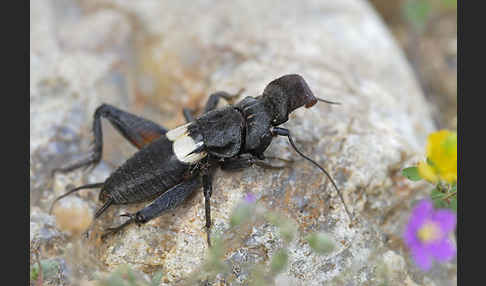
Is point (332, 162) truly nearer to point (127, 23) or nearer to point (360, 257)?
point (360, 257)

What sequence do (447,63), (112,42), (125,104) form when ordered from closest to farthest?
(125,104), (112,42), (447,63)

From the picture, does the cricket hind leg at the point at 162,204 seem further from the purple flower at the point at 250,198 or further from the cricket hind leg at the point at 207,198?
the purple flower at the point at 250,198

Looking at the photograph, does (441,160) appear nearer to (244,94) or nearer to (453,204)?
(453,204)

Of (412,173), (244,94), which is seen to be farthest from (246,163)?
(412,173)

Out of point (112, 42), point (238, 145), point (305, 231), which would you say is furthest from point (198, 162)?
point (112, 42)

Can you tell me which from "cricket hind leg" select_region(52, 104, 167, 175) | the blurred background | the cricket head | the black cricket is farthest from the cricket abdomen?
the blurred background
